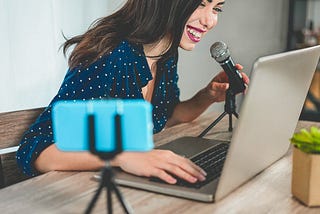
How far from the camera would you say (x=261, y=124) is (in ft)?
2.68

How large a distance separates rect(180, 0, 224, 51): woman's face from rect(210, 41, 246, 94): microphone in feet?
0.20

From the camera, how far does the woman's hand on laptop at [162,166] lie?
0.86 m

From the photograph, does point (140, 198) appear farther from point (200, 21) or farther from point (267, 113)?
point (200, 21)

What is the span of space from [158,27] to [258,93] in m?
0.61

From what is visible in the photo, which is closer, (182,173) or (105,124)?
(105,124)

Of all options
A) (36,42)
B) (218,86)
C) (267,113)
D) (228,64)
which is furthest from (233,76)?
(36,42)

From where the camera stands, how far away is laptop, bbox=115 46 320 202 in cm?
74

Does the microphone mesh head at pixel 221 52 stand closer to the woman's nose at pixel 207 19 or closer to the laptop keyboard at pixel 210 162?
the woman's nose at pixel 207 19

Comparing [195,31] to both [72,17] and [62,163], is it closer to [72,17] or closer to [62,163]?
[62,163]

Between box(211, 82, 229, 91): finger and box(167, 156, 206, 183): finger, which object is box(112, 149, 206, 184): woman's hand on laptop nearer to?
box(167, 156, 206, 183): finger

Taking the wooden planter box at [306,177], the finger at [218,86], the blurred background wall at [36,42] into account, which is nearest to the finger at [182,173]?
the wooden planter box at [306,177]

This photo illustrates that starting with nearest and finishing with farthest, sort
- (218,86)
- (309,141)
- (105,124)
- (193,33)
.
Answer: (105,124)
(309,141)
(193,33)
(218,86)

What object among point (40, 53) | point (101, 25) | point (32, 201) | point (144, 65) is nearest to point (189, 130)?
point (144, 65)

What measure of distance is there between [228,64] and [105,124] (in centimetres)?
81
